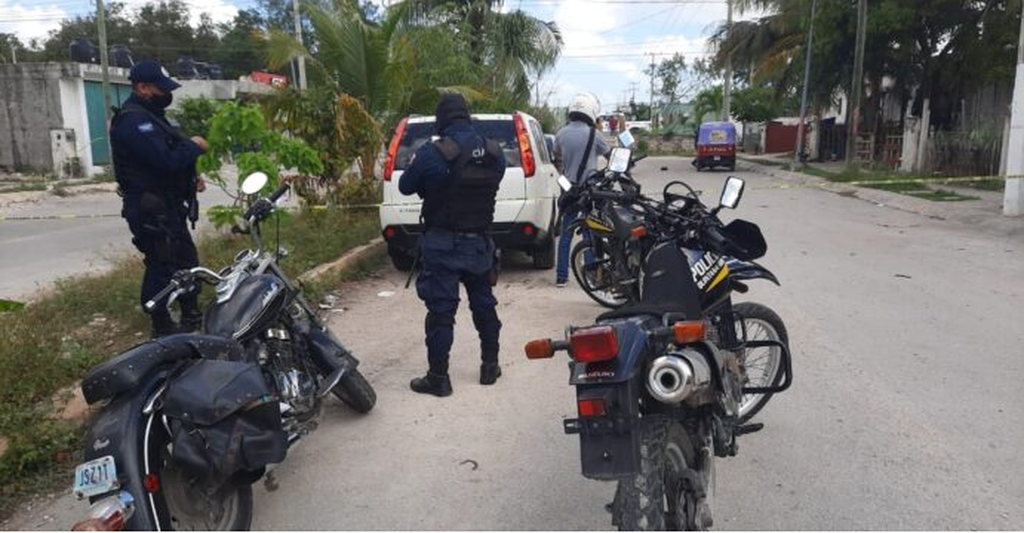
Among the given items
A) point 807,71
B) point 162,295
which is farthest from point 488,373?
point 807,71

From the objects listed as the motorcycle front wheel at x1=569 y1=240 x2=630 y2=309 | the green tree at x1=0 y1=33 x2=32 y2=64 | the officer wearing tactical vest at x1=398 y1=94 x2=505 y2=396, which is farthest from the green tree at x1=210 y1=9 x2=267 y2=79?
the officer wearing tactical vest at x1=398 y1=94 x2=505 y2=396

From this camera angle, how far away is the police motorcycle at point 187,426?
2412 millimetres

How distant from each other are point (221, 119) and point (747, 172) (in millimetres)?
23520

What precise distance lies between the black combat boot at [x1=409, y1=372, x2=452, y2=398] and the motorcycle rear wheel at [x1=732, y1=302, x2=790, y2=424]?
1.72 meters

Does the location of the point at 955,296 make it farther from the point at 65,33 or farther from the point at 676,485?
the point at 65,33

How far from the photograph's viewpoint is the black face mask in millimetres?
4820

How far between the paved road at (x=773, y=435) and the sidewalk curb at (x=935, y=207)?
474 cm

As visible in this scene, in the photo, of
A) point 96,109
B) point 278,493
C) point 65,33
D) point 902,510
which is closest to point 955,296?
point 902,510

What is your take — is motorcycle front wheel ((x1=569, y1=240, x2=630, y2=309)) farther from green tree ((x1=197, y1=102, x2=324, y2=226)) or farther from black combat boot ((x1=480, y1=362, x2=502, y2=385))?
green tree ((x1=197, y1=102, x2=324, y2=226))

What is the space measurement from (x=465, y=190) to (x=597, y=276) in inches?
90.6

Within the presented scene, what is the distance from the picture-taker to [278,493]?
3.48m

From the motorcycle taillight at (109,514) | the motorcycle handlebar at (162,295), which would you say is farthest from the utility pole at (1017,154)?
the motorcycle taillight at (109,514)

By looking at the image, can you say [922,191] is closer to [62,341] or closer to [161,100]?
[161,100]

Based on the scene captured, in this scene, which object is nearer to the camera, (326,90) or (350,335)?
(350,335)
